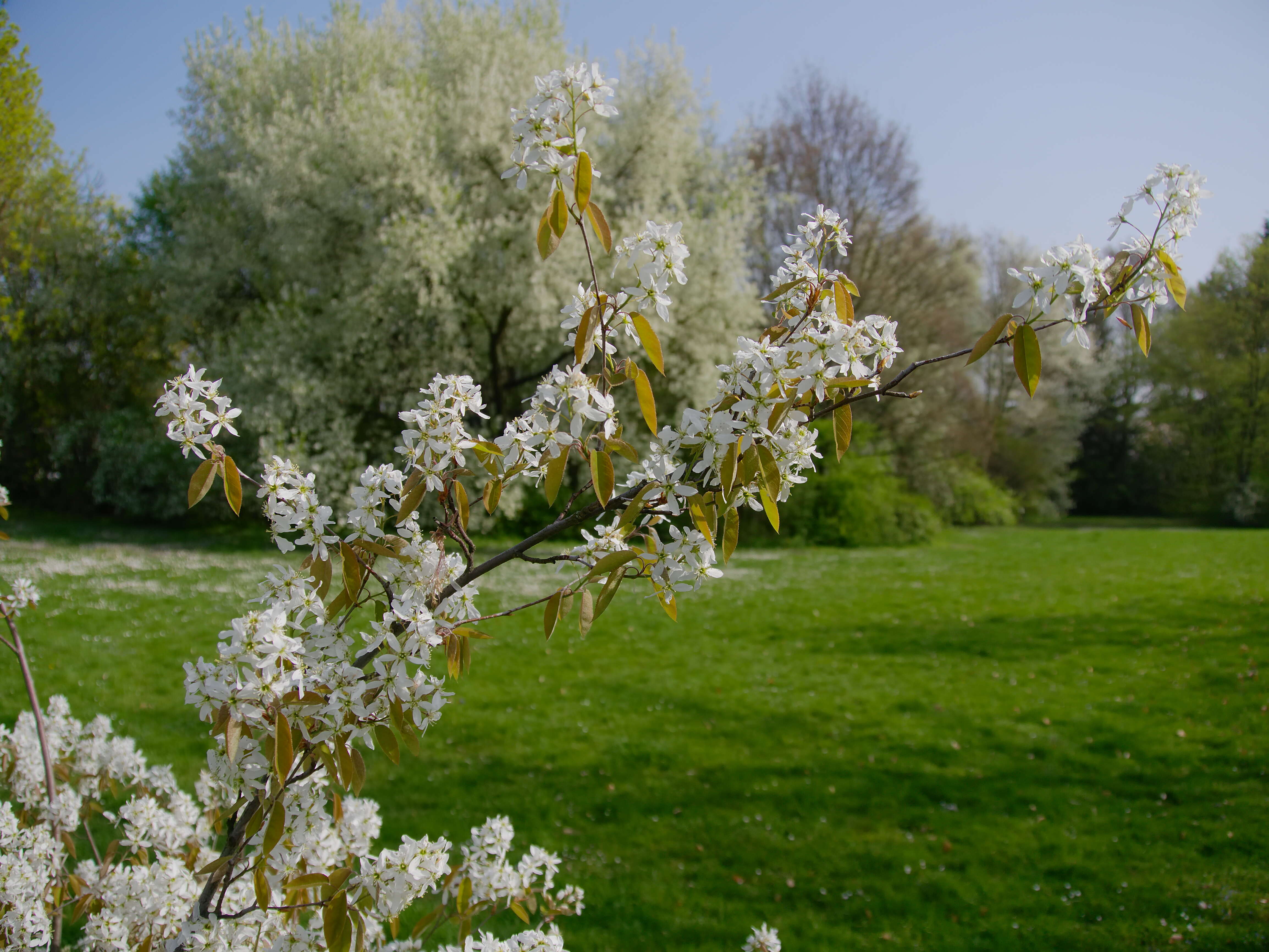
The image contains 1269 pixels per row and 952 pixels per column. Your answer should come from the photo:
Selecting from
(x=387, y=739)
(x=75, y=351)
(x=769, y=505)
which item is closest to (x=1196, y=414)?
(x=769, y=505)

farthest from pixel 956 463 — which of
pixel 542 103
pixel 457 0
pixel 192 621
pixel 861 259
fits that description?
pixel 542 103

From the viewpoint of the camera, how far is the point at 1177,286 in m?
1.54

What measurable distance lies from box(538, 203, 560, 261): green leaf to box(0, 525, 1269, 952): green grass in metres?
3.03

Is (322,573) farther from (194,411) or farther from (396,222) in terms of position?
(396,222)

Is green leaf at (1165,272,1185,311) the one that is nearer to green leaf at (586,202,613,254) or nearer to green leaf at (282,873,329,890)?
green leaf at (586,202,613,254)

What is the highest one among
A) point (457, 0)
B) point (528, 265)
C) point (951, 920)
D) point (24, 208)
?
point (457, 0)

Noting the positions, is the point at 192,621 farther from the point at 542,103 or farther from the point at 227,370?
the point at 542,103

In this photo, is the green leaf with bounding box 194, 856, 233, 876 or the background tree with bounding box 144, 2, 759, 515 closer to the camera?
the green leaf with bounding box 194, 856, 233, 876

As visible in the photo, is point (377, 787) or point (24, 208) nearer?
point (377, 787)

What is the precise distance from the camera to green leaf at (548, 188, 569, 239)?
1489mm

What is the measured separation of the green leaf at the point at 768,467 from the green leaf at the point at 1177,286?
2.74 ft

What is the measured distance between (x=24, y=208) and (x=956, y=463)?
2571 centimetres

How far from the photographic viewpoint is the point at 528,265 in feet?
45.1

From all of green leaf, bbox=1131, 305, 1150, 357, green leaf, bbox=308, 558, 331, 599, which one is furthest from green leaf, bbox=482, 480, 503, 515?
green leaf, bbox=1131, 305, 1150, 357
